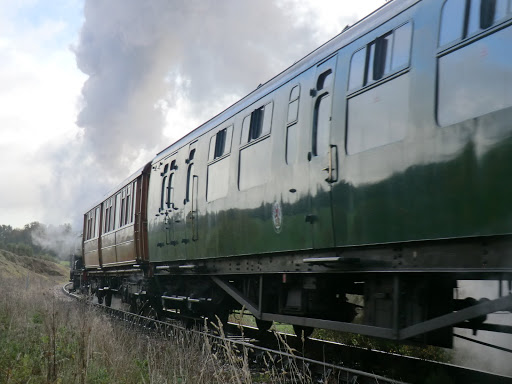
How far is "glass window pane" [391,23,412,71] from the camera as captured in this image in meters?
4.65

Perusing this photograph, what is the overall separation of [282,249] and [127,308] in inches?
384

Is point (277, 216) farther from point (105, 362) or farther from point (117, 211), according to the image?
point (117, 211)

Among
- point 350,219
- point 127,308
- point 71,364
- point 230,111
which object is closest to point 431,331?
point 350,219

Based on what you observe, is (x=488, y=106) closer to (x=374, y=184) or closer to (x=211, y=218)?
(x=374, y=184)

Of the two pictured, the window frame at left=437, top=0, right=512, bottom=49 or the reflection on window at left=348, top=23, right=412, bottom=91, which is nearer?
the window frame at left=437, top=0, right=512, bottom=49

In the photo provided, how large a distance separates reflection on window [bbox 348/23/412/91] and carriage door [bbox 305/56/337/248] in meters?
0.42

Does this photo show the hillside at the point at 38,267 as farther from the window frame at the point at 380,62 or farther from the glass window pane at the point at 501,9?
the glass window pane at the point at 501,9

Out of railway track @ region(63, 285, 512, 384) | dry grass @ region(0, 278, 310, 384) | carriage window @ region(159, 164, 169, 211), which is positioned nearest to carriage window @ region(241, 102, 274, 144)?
railway track @ region(63, 285, 512, 384)

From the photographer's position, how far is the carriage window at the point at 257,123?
277 inches

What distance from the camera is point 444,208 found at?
4.07 metres

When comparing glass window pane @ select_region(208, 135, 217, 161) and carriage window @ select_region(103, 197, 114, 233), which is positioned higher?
glass window pane @ select_region(208, 135, 217, 161)

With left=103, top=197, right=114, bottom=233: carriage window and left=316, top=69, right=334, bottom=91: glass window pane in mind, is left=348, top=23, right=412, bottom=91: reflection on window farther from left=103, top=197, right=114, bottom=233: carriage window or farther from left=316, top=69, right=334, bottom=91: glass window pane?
left=103, top=197, right=114, bottom=233: carriage window

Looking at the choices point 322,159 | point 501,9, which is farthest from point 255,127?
point 501,9

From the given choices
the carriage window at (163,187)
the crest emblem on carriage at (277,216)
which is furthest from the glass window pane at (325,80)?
the carriage window at (163,187)
